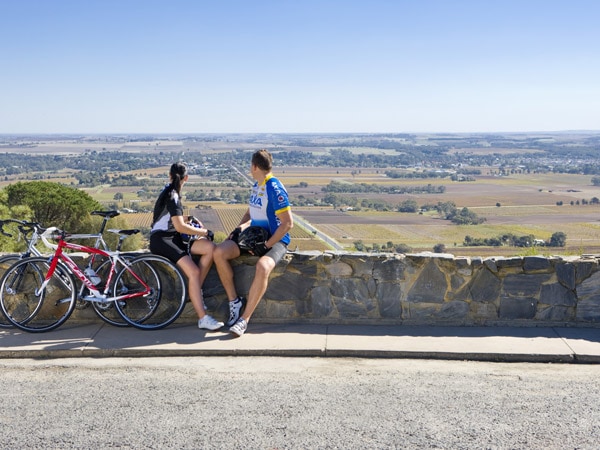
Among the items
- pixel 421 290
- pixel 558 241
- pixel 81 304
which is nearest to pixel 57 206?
pixel 81 304

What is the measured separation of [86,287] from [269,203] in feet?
5.83

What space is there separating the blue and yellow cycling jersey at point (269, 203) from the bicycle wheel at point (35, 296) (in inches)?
67.4

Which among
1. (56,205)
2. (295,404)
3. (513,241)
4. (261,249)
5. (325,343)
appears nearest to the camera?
(295,404)

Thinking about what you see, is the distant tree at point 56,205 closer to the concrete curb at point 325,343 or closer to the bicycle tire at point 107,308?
the bicycle tire at point 107,308

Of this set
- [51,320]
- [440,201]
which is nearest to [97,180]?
[440,201]

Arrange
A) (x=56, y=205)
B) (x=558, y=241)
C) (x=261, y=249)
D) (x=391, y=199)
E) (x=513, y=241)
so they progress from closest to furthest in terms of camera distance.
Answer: (x=261, y=249) → (x=56, y=205) → (x=558, y=241) → (x=513, y=241) → (x=391, y=199)

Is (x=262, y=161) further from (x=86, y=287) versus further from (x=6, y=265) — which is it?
(x=6, y=265)

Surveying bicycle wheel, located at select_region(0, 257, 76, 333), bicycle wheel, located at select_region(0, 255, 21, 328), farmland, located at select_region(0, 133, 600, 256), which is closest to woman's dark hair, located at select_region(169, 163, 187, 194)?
bicycle wheel, located at select_region(0, 257, 76, 333)

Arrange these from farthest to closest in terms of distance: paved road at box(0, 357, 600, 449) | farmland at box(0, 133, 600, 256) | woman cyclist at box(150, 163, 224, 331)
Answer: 1. farmland at box(0, 133, 600, 256)
2. woman cyclist at box(150, 163, 224, 331)
3. paved road at box(0, 357, 600, 449)

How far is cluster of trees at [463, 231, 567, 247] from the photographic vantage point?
33062 millimetres

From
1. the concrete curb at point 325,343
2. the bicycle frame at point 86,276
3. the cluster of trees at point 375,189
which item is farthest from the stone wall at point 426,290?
the cluster of trees at point 375,189

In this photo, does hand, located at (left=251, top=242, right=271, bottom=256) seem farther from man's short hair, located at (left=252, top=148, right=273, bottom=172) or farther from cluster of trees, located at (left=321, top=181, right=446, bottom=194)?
cluster of trees, located at (left=321, top=181, right=446, bottom=194)

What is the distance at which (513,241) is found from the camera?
35.2m

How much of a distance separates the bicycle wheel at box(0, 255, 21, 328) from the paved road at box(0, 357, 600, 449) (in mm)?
730
